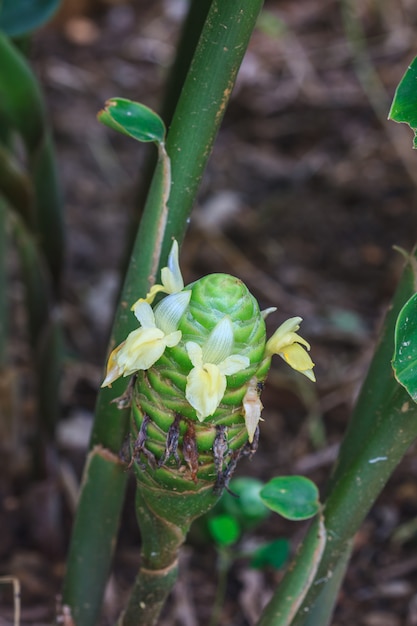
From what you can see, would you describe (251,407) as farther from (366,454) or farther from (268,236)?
(268,236)

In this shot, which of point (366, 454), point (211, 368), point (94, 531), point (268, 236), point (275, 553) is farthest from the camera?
point (268, 236)

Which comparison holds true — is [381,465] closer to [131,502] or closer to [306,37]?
[131,502]

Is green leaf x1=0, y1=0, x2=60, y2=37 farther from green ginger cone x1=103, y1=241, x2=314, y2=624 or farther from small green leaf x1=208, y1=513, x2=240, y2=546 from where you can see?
small green leaf x1=208, y1=513, x2=240, y2=546

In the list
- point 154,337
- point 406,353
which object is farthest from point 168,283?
point 406,353

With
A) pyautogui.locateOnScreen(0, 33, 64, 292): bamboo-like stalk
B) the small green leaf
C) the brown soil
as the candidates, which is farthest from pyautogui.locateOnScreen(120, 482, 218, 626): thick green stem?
pyautogui.locateOnScreen(0, 33, 64, 292): bamboo-like stalk

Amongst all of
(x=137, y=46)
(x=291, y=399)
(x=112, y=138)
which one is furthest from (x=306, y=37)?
(x=291, y=399)

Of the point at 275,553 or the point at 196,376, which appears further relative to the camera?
the point at 275,553
